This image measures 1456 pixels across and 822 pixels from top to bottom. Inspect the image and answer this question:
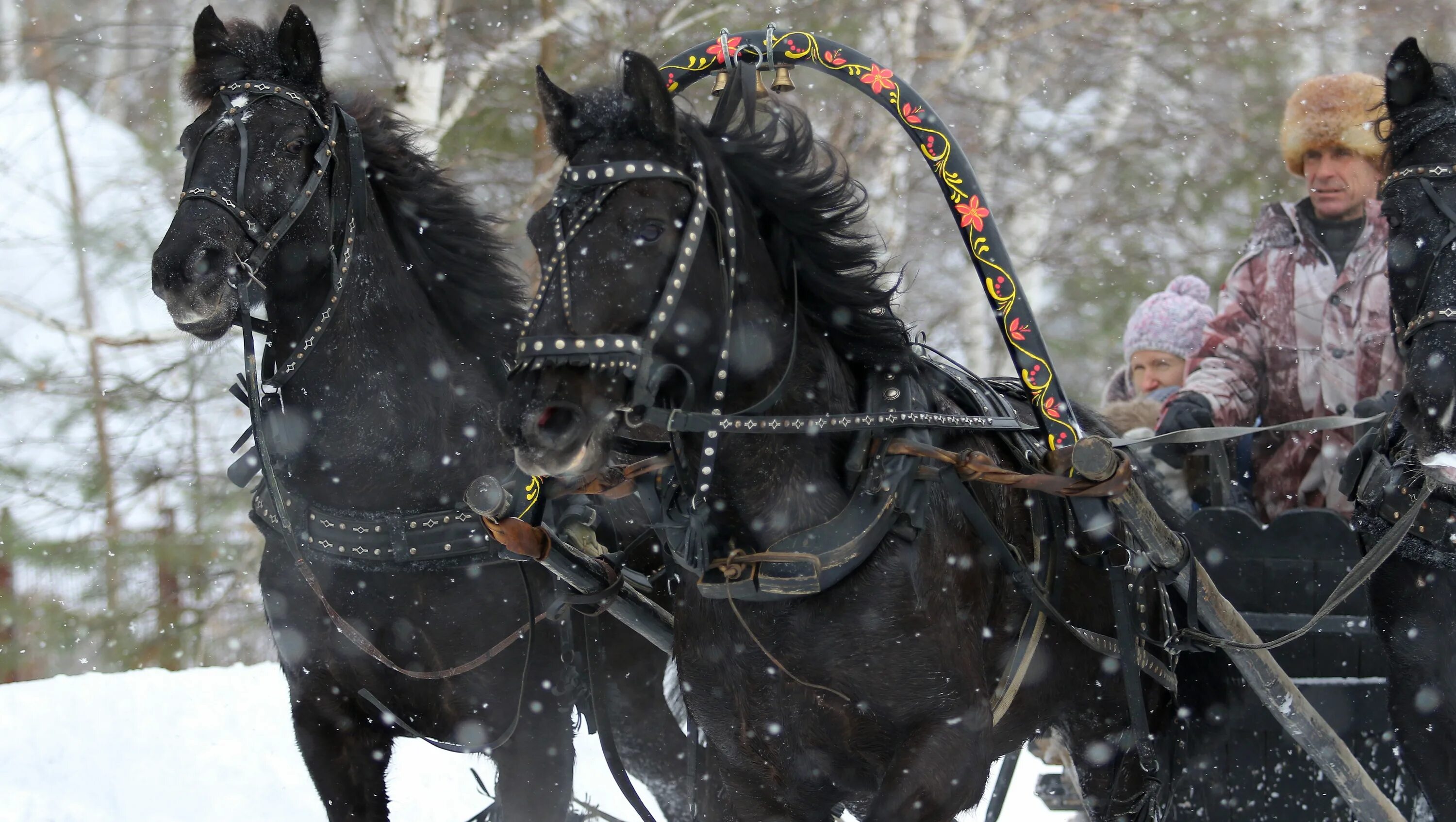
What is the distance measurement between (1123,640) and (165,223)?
826cm

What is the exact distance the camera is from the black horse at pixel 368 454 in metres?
3.17

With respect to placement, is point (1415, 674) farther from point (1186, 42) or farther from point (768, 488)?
point (1186, 42)

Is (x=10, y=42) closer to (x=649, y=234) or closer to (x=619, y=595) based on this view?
(x=619, y=595)

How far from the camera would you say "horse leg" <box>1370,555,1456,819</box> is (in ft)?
9.21

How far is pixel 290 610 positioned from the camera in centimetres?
334

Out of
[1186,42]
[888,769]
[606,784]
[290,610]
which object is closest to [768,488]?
[888,769]

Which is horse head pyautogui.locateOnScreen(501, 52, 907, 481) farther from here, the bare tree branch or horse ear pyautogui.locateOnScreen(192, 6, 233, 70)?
the bare tree branch

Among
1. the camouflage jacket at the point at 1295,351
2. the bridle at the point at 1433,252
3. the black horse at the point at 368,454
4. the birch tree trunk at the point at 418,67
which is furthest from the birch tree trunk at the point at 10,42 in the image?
the bridle at the point at 1433,252

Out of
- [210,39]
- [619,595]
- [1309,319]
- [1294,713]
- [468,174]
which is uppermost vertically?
[210,39]

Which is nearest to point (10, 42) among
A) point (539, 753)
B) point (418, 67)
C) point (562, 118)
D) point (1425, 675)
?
point (418, 67)

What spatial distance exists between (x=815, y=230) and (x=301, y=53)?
4.74 feet

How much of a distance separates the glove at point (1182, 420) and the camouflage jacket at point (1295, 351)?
0.09m

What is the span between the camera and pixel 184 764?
6.23m

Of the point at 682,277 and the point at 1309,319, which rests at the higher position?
the point at 682,277
